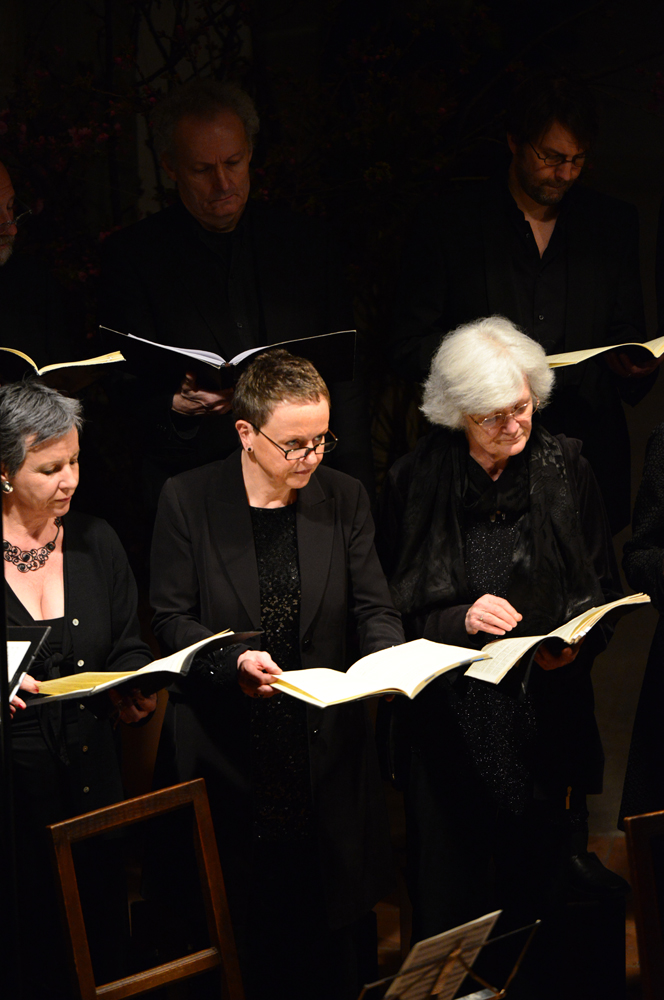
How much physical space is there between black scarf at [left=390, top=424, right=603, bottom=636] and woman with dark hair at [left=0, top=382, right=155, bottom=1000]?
0.69 m

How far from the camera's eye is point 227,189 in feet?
9.20

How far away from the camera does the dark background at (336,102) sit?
3.56 metres

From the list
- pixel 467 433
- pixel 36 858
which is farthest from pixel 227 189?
pixel 36 858

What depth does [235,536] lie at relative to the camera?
244 cm

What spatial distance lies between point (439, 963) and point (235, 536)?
1081 mm

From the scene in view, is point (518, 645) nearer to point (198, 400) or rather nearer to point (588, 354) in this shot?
point (588, 354)

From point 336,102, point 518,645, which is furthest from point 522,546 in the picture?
point 336,102

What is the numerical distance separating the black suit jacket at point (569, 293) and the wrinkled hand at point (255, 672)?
108 cm

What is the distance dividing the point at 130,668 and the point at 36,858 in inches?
19.1

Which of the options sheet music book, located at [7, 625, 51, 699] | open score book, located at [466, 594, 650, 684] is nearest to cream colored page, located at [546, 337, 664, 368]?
open score book, located at [466, 594, 650, 684]

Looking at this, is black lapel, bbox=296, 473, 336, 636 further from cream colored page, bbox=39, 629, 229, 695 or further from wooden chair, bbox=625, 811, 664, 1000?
wooden chair, bbox=625, 811, 664, 1000

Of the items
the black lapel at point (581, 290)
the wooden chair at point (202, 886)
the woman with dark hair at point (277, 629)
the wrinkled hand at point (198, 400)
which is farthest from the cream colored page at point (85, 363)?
the black lapel at point (581, 290)

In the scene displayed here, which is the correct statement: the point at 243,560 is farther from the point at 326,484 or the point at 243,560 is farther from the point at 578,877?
the point at 578,877

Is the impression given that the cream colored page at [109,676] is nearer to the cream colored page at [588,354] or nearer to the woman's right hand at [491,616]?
the woman's right hand at [491,616]
